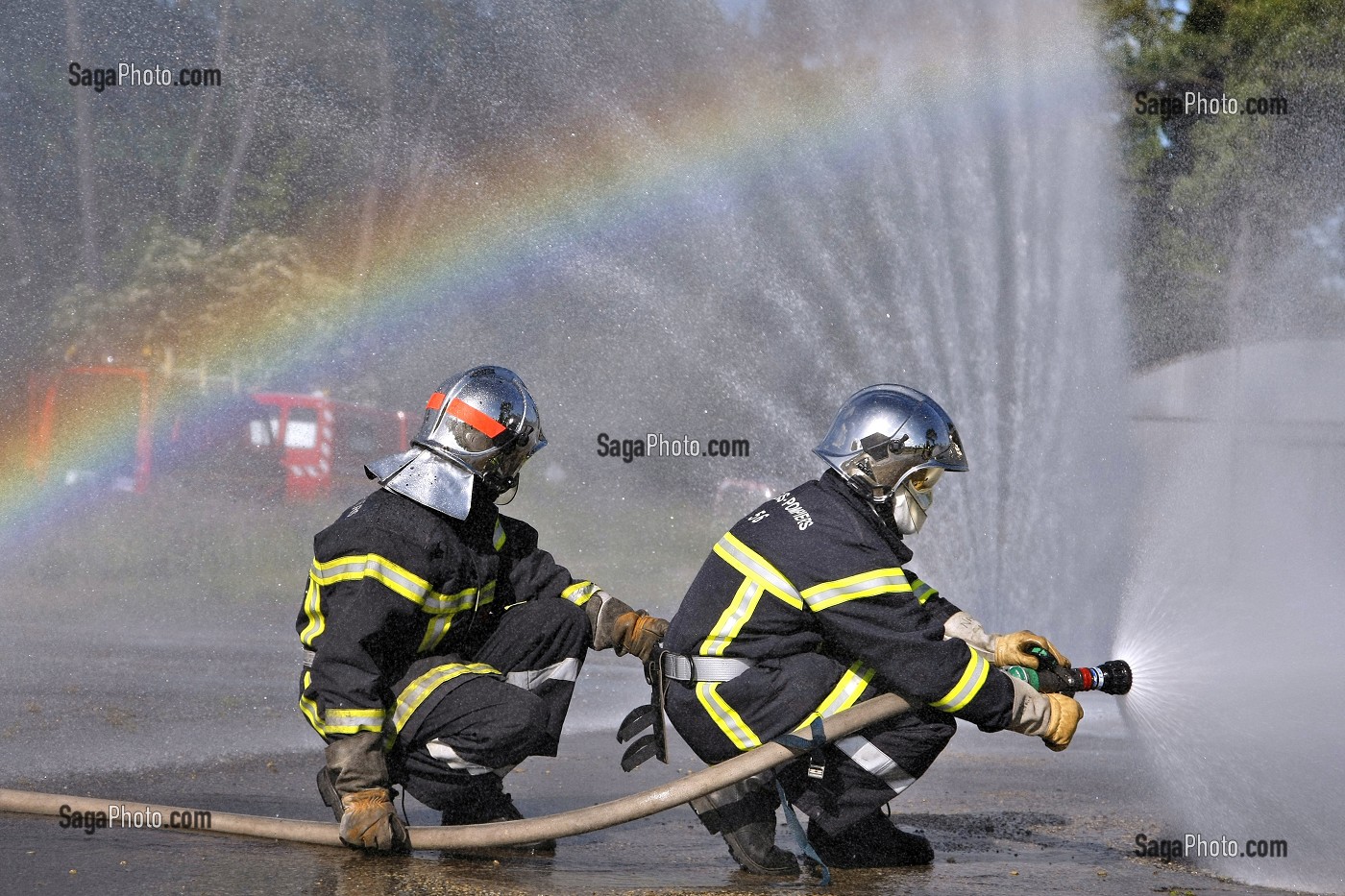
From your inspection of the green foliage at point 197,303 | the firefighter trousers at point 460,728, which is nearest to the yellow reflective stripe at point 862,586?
the firefighter trousers at point 460,728

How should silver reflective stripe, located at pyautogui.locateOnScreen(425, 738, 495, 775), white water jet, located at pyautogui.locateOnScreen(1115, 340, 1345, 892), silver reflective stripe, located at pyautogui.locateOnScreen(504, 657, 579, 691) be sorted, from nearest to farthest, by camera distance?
silver reflective stripe, located at pyautogui.locateOnScreen(425, 738, 495, 775), silver reflective stripe, located at pyautogui.locateOnScreen(504, 657, 579, 691), white water jet, located at pyautogui.locateOnScreen(1115, 340, 1345, 892)

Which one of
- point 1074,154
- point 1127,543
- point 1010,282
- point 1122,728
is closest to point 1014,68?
point 1074,154

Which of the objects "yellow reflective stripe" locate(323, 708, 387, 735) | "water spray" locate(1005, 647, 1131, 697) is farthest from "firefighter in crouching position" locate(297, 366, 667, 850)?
"water spray" locate(1005, 647, 1131, 697)

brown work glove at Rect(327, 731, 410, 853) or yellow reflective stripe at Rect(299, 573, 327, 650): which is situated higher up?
yellow reflective stripe at Rect(299, 573, 327, 650)

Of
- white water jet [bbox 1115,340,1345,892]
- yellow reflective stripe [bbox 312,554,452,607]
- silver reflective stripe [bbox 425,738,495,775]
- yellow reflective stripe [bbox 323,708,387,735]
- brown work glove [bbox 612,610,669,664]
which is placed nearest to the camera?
yellow reflective stripe [bbox 323,708,387,735]

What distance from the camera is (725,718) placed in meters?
3.84

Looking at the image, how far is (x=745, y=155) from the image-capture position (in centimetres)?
1357

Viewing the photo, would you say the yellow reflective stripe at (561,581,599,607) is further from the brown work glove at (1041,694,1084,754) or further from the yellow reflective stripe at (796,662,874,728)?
the brown work glove at (1041,694,1084,754)

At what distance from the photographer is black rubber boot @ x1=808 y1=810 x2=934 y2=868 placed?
400 cm

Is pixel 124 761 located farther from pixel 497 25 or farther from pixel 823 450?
pixel 497 25

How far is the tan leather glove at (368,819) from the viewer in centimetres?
364

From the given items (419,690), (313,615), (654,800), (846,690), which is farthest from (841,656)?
(313,615)

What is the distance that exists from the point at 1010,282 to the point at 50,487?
9.60m

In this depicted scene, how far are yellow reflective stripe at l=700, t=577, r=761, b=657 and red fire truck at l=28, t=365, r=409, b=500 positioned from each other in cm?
1075
